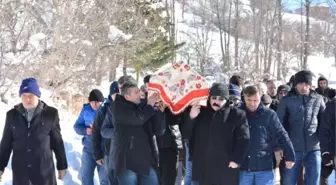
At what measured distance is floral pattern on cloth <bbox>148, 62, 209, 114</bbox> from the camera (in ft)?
18.9

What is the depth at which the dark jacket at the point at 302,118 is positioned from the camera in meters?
6.75

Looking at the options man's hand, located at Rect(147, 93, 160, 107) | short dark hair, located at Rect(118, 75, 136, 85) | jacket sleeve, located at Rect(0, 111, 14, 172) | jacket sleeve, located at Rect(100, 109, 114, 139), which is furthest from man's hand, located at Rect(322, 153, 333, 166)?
jacket sleeve, located at Rect(0, 111, 14, 172)

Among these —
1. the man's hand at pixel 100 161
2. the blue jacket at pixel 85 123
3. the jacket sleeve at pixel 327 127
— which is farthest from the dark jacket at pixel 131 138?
the jacket sleeve at pixel 327 127

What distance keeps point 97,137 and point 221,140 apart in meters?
1.74

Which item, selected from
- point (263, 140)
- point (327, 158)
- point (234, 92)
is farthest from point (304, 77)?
point (263, 140)

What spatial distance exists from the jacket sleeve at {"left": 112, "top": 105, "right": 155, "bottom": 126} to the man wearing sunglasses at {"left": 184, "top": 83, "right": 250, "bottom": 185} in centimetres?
54

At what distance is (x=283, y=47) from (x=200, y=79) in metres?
51.0

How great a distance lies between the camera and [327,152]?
19.3ft

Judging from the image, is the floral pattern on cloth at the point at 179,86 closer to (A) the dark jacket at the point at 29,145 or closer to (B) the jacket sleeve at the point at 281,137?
(B) the jacket sleeve at the point at 281,137

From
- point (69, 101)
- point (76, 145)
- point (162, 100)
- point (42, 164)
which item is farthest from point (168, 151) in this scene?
point (69, 101)

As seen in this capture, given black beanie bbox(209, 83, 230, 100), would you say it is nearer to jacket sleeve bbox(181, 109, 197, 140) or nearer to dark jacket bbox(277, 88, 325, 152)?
jacket sleeve bbox(181, 109, 197, 140)

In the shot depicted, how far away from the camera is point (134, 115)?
17.5 ft

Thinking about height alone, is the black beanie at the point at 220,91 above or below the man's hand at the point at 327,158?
above

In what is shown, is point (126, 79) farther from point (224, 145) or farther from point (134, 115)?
point (224, 145)
